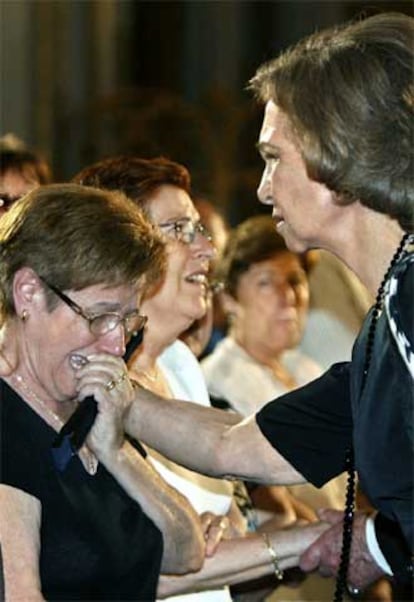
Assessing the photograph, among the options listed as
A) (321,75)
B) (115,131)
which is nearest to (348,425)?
(321,75)

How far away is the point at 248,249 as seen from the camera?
5.59 metres

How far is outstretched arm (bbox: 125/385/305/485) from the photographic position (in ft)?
11.3

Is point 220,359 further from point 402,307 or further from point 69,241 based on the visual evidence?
point 402,307

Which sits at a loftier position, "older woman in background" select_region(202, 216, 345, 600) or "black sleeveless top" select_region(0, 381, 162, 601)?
"black sleeveless top" select_region(0, 381, 162, 601)

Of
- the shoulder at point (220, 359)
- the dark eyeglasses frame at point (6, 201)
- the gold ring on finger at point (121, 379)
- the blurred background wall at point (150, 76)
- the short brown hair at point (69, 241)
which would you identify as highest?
the short brown hair at point (69, 241)

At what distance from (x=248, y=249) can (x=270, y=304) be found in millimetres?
217

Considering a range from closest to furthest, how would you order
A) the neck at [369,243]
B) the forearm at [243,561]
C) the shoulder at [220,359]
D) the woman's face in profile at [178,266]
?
the neck at [369,243]
the forearm at [243,561]
the woman's face in profile at [178,266]
the shoulder at [220,359]

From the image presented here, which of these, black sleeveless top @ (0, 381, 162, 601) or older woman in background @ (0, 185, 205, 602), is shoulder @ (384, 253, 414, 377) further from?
black sleeveless top @ (0, 381, 162, 601)

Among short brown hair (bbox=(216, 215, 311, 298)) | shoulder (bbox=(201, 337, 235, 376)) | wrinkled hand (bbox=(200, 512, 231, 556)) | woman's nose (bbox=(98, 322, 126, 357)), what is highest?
woman's nose (bbox=(98, 322, 126, 357))

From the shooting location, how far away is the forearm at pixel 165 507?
3369 millimetres

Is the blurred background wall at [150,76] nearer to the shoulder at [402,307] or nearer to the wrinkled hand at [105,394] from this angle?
the wrinkled hand at [105,394]

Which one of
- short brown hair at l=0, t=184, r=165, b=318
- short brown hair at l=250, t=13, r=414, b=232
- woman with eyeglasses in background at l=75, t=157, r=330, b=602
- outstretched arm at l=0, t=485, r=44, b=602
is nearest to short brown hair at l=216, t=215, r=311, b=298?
woman with eyeglasses in background at l=75, t=157, r=330, b=602

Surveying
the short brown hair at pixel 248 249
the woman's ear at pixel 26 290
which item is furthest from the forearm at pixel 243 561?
the short brown hair at pixel 248 249

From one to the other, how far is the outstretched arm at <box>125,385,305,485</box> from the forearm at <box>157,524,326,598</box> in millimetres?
312
